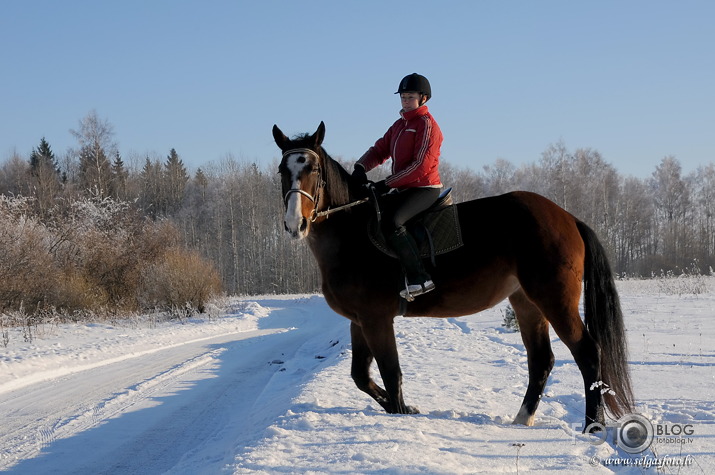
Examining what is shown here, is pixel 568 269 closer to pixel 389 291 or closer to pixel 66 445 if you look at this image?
pixel 389 291

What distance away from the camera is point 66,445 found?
5.96m

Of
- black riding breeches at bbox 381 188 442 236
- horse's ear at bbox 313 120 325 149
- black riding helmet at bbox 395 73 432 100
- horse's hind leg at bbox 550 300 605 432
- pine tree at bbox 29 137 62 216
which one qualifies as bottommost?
horse's hind leg at bbox 550 300 605 432

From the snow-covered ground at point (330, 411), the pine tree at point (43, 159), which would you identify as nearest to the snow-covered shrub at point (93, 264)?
the snow-covered ground at point (330, 411)

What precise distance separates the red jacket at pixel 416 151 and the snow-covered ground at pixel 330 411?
2239 millimetres

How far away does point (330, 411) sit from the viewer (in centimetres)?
581

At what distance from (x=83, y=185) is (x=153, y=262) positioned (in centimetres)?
2624

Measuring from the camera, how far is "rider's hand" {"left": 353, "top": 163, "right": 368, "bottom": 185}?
5938 mm

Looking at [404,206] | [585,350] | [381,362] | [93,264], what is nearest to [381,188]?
[404,206]

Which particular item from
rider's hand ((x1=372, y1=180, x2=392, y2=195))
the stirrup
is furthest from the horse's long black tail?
rider's hand ((x1=372, y1=180, x2=392, y2=195))

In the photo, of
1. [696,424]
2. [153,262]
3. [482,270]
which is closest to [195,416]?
[482,270]

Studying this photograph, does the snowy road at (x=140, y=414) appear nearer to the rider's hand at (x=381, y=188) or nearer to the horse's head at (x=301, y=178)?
the horse's head at (x=301, y=178)

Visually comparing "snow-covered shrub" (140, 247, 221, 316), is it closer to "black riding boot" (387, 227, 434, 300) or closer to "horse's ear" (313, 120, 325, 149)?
"horse's ear" (313, 120, 325, 149)

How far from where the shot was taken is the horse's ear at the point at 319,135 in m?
5.43

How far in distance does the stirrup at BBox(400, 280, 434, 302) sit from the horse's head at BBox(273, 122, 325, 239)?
1033mm
